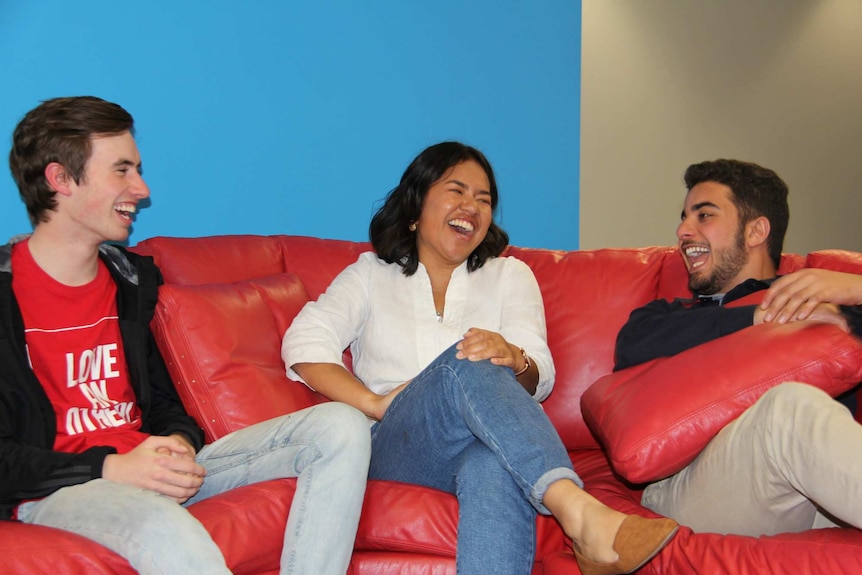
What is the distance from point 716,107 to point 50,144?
10.5ft

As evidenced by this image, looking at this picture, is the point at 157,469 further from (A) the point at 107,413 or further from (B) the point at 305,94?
(B) the point at 305,94

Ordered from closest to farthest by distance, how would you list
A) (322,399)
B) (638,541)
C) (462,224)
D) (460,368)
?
1. (638,541)
2. (460,368)
3. (322,399)
4. (462,224)

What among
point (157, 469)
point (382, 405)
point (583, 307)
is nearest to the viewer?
point (157, 469)

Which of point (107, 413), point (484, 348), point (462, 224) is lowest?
point (107, 413)

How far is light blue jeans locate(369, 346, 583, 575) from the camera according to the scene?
1.58 m

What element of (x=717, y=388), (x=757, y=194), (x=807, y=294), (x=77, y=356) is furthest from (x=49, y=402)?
(x=757, y=194)

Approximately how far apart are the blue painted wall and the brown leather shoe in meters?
1.58

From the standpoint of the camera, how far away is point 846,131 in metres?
4.45

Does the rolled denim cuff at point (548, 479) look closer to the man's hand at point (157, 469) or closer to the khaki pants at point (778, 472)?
the khaki pants at point (778, 472)

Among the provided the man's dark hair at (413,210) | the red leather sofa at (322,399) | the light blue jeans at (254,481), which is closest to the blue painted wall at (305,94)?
the red leather sofa at (322,399)

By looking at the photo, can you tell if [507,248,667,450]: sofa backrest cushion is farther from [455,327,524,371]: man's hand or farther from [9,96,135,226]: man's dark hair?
[9,96,135,226]: man's dark hair

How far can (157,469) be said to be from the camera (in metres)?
1.55

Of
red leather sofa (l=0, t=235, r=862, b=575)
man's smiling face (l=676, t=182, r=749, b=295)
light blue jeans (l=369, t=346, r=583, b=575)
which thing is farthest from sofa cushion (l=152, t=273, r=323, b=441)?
man's smiling face (l=676, t=182, r=749, b=295)

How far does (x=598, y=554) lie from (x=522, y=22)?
2.16m
